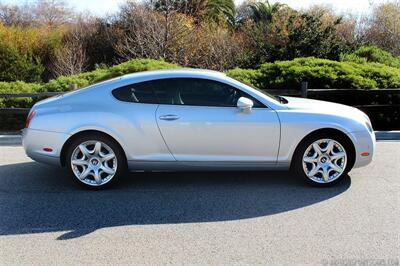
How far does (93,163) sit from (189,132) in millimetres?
1243

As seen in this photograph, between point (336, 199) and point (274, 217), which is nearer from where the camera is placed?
point (274, 217)

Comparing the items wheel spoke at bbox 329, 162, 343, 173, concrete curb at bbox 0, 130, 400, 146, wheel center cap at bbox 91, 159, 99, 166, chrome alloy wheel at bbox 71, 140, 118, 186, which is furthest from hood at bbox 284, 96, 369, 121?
concrete curb at bbox 0, 130, 400, 146

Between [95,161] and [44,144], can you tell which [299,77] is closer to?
[95,161]

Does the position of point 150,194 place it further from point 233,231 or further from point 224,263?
point 224,263

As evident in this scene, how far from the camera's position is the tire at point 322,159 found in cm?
566

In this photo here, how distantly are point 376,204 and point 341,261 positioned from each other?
1.59m

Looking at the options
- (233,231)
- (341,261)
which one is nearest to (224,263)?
(233,231)

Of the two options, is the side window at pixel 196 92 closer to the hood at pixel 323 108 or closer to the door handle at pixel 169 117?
the door handle at pixel 169 117

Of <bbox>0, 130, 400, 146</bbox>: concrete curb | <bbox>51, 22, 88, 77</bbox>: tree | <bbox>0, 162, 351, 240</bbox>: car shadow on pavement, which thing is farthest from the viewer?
<bbox>51, 22, 88, 77</bbox>: tree

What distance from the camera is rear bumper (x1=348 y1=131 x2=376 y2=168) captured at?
223 inches

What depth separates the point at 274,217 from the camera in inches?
189

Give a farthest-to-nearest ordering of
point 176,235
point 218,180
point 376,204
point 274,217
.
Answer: point 218,180 → point 376,204 → point 274,217 → point 176,235

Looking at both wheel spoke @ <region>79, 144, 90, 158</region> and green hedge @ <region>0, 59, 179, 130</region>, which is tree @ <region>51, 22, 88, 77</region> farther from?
wheel spoke @ <region>79, 144, 90, 158</region>

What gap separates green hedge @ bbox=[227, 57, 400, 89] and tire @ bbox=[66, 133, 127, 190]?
528 cm
